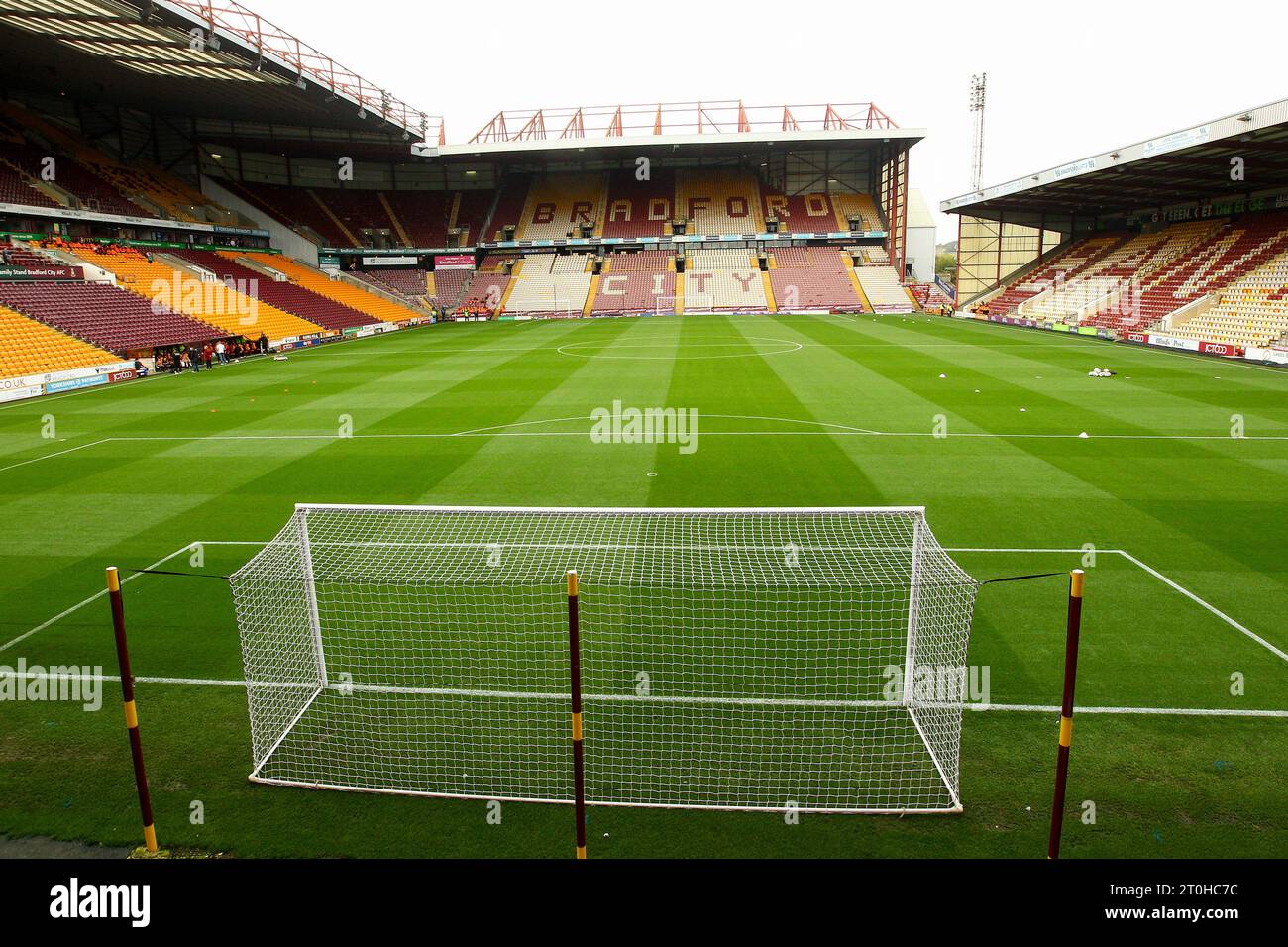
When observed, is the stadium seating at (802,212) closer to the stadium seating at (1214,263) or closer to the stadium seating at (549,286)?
the stadium seating at (549,286)

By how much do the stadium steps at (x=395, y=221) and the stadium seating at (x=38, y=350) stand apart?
38.8m

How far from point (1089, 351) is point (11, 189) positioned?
51168mm

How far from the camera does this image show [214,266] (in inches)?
1897

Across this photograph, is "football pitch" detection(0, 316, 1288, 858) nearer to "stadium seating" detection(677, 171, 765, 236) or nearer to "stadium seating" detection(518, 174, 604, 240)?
"stadium seating" detection(677, 171, 765, 236)

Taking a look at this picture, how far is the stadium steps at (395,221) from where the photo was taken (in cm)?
6812

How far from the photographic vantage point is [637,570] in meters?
10.4

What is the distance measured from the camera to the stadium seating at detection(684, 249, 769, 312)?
61094 millimetres

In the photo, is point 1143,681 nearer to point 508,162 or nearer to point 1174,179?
point 1174,179

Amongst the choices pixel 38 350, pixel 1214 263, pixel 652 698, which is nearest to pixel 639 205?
pixel 1214 263

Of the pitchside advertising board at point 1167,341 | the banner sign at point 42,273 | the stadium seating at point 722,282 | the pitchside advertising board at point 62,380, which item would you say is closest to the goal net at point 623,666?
the pitchside advertising board at point 62,380

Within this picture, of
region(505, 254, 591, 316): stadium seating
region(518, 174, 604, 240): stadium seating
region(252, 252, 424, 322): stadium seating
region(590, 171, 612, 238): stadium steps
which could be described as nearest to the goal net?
region(252, 252, 424, 322): stadium seating

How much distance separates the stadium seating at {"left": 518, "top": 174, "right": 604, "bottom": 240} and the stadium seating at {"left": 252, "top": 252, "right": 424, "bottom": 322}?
14385 mm

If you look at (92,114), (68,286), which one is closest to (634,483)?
(68,286)

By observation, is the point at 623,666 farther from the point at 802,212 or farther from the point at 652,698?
the point at 802,212
